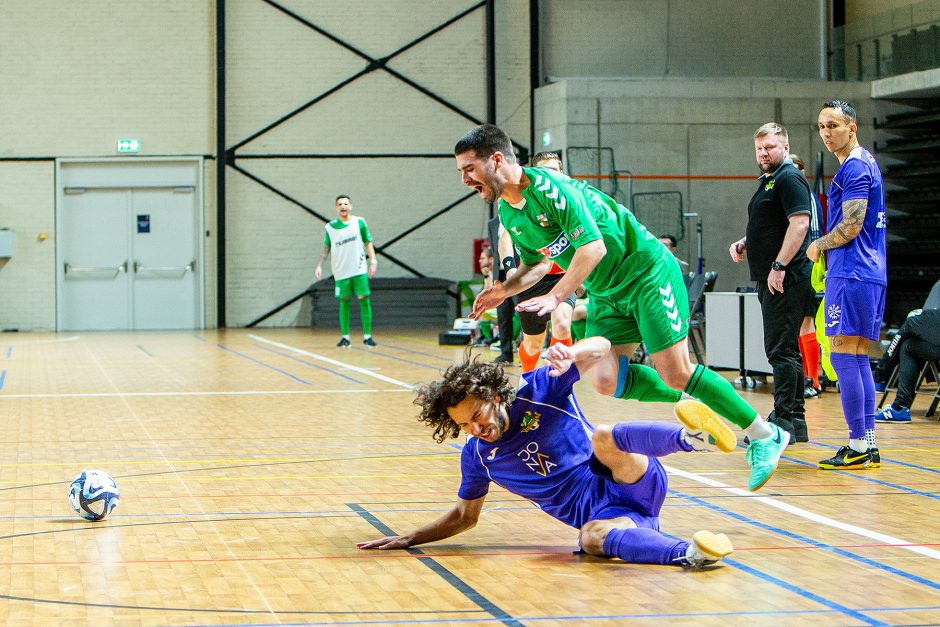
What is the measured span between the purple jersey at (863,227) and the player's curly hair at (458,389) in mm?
2855

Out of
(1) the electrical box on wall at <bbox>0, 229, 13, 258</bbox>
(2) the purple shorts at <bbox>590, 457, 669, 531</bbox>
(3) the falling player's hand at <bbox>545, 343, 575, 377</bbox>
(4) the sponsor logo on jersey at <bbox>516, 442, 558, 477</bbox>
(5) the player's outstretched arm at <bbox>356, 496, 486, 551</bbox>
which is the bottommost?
(5) the player's outstretched arm at <bbox>356, 496, 486, 551</bbox>

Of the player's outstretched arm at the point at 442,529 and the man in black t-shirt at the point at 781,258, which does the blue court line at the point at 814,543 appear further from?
the man in black t-shirt at the point at 781,258

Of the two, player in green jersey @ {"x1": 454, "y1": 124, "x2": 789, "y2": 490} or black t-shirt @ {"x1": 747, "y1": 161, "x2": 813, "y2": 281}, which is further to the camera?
black t-shirt @ {"x1": 747, "y1": 161, "x2": 813, "y2": 281}

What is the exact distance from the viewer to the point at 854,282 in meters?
6.31

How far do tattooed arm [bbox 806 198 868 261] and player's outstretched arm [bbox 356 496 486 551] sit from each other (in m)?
2.86

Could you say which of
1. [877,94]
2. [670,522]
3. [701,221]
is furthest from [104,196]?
[670,522]

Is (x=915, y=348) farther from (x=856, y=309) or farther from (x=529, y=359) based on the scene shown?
(x=856, y=309)

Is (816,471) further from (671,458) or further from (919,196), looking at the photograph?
(919,196)

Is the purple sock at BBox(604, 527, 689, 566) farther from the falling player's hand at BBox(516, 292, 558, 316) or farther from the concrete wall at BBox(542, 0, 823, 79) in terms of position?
the concrete wall at BBox(542, 0, 823, 79)

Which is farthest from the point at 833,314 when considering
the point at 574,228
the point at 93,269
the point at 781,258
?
the point at 93,269

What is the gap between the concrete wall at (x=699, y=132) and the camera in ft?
71.6

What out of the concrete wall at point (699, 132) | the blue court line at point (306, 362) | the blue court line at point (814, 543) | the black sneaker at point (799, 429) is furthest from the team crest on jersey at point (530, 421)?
the concrete wall at point (699, 132)

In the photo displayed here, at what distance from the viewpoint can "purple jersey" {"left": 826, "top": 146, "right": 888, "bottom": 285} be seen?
6316 mm

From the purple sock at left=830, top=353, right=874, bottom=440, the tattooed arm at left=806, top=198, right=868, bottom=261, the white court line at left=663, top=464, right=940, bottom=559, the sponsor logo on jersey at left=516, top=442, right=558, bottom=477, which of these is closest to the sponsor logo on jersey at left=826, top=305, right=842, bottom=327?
the purple sock at left=830, top=353, right=874, bottom=440
